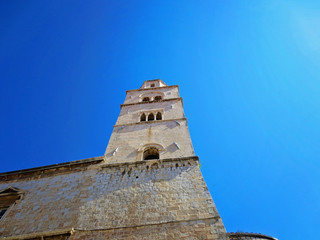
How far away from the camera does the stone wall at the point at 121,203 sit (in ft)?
24.5

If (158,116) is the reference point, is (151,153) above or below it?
below

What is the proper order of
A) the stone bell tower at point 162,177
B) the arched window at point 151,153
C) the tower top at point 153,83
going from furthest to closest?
1. the tower top at point 153,83
2. the arched window at point 151,153
3. the stone bell tower at point 162,177

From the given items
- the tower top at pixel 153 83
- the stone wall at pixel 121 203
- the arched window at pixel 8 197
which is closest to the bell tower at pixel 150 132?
the stone wall at pixel 121 203

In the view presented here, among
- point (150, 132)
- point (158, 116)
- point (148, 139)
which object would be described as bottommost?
point (148, 139)

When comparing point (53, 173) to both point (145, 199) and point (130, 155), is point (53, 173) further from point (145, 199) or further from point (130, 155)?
point (145, 199)

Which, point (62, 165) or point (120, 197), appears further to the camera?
point (62, 165)

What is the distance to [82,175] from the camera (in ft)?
34.6

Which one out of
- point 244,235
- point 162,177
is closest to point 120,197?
point 162,177

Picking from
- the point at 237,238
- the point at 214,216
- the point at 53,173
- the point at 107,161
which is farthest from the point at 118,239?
the point at 53,173

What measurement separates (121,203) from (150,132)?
5846 mm

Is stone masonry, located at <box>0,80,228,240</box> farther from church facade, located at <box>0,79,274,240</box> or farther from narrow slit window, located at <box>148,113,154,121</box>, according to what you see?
narrow slit window, located at <box>148,113,154,121</box>

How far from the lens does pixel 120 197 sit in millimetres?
8828

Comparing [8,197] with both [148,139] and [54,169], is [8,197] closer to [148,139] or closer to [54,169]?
[54,169]

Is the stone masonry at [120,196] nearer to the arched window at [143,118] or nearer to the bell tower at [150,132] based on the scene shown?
the bell tower at [150,132]
